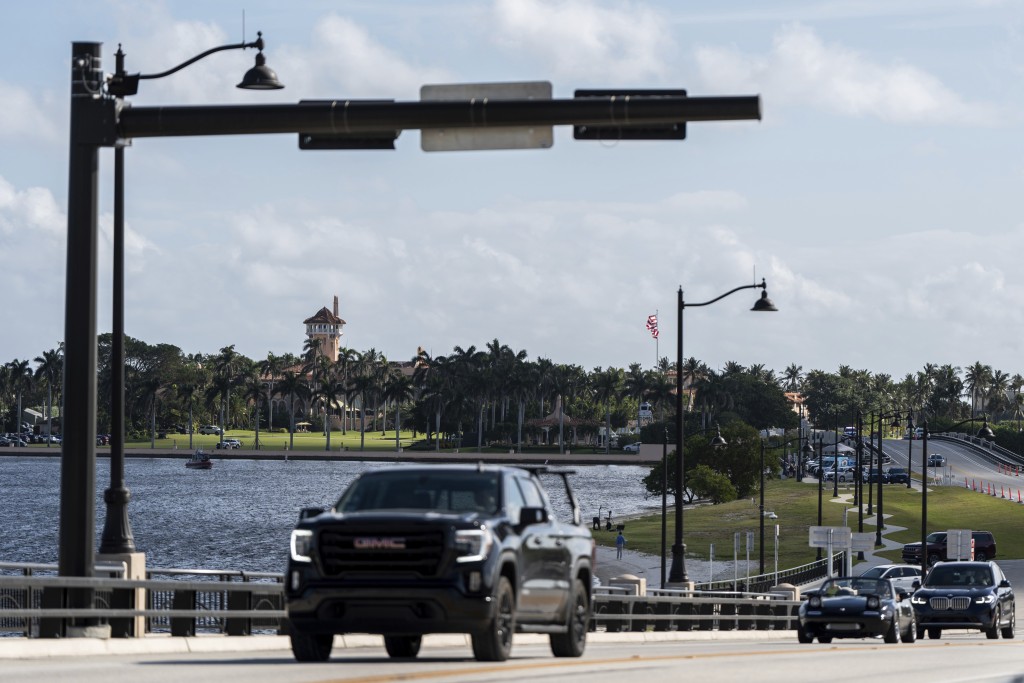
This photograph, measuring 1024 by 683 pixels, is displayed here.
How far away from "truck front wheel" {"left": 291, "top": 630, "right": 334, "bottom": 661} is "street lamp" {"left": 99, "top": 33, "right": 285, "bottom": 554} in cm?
439

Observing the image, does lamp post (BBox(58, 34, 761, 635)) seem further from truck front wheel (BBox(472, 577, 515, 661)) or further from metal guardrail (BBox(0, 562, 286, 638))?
truck front wheel (BBox(472, 577, 515, 661))

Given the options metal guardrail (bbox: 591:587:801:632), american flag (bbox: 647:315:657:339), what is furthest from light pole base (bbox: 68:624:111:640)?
american flag (bbox: 647:315:657:339)

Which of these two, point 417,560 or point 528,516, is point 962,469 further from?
point 417,560

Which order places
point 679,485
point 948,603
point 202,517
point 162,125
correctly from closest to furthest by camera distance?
A: 1. point 162,125
2. point 948,603
3. point 679,485
4. point 202,517

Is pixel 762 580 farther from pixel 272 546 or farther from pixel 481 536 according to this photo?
pixel 481 536

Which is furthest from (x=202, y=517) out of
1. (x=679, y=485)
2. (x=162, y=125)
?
(x=162, y=125)

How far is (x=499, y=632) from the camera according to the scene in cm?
1639

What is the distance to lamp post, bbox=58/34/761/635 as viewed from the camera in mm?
18469

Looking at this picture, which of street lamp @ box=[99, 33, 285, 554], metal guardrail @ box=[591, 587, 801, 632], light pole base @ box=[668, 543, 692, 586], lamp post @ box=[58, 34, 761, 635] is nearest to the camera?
lamp post @ box=[58, 34, 761, 635]

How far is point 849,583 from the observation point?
1294 inches

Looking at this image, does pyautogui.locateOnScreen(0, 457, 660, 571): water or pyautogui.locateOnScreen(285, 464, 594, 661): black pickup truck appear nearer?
pyautogui.locateOnScreen(285, 464, 594, 661): black pickup truck

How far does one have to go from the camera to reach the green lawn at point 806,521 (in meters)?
105

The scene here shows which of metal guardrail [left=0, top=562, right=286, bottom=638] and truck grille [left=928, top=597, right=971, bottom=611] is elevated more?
metal guardrail [left=0, top=562, right=286, bottom=638]

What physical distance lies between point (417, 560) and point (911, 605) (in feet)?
67.2
